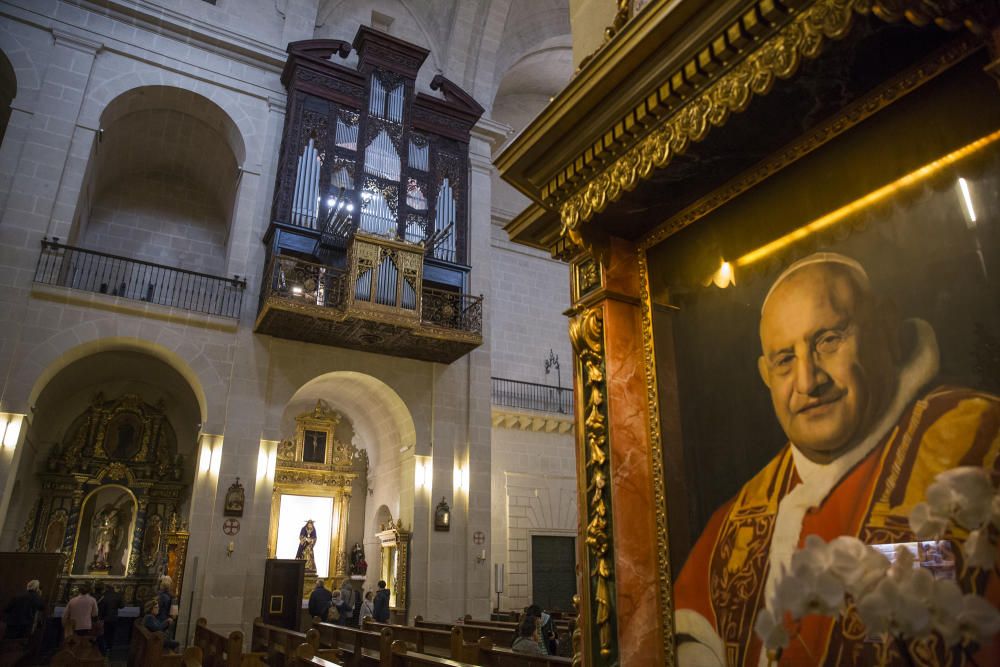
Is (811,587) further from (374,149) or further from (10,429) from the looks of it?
(374,149)

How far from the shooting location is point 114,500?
47.7 feet

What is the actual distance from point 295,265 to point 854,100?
11.0m

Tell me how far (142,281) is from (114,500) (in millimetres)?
5256

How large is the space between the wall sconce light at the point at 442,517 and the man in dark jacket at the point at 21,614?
6.60 metres

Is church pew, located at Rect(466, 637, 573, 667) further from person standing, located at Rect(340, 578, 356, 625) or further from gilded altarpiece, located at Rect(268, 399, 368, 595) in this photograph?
gilded altarpiece, located at Rect(268, 399, 368, 595)

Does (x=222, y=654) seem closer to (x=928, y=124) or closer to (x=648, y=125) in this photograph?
(x=648, y=125)

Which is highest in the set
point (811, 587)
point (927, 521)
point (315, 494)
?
point (315, 494)

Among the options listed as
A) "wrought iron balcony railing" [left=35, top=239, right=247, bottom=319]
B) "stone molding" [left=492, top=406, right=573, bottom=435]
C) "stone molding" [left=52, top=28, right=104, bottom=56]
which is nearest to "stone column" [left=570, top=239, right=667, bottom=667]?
"wrought iron balcony railing" [left=35, top=239, right=247, bottom=319]

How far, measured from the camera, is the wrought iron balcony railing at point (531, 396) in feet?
62.1

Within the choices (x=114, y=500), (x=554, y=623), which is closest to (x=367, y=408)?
(x=114, y=500)

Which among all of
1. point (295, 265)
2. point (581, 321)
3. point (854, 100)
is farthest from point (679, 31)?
point (295, 265)

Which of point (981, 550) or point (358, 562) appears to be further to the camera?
point (358, 562)

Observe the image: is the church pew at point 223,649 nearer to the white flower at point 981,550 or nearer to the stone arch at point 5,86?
the white flower at point 981,550

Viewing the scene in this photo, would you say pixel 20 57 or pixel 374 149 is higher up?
pixel 20 57
